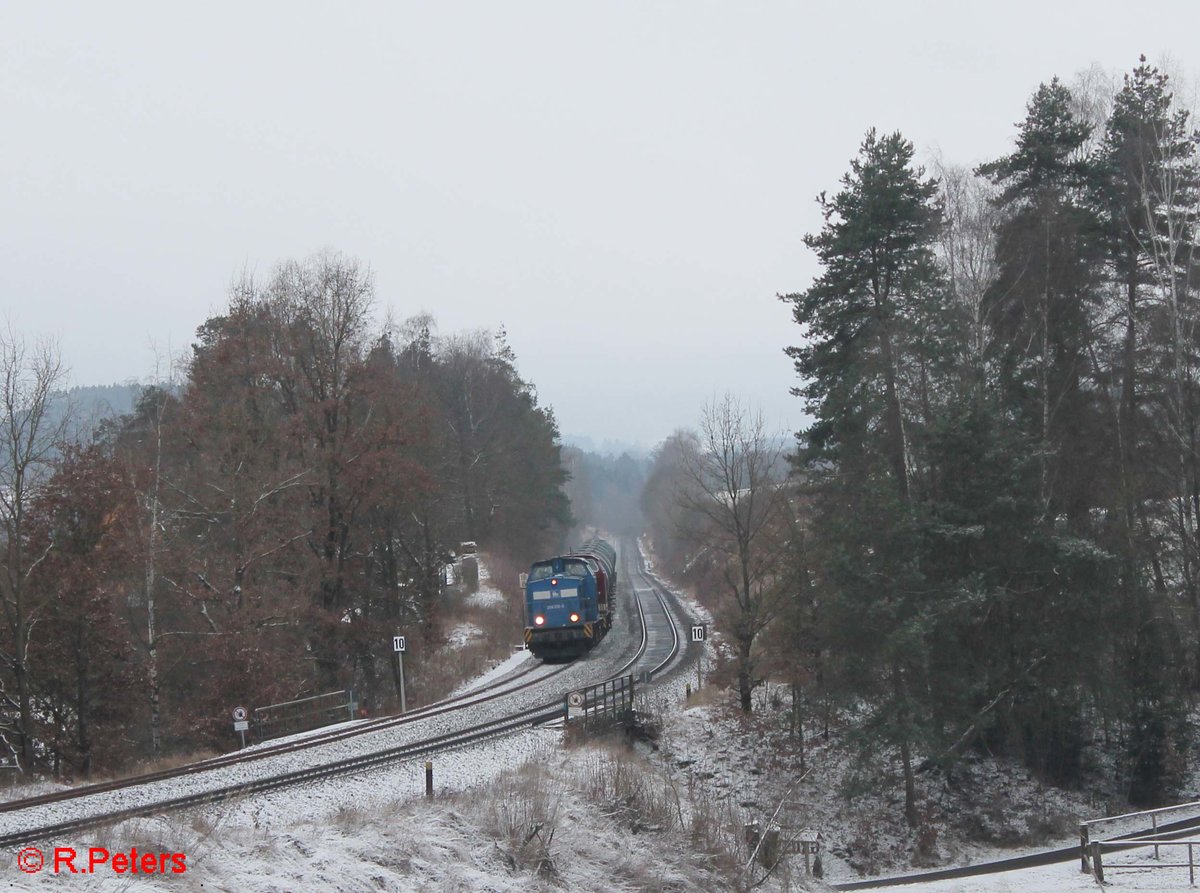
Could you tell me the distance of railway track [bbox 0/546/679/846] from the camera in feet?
44.5

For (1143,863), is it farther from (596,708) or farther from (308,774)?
(308,774)

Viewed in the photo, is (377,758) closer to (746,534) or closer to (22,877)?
(22,877)

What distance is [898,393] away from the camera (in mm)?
24797

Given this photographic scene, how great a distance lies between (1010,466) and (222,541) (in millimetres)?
21996

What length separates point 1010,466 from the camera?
2219 centimetres

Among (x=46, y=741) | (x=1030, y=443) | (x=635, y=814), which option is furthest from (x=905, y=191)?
(x=46, y=741)

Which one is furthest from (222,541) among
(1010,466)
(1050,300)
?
(1050,300)

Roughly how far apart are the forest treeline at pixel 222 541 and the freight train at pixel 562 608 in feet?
14.0

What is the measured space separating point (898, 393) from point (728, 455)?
18.7 ft

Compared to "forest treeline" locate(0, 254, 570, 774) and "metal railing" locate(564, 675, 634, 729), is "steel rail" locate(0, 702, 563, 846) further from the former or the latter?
"forest treeline" locate(0, 254, 570, 774)

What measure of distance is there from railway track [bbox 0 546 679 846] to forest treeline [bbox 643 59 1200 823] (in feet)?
21.0

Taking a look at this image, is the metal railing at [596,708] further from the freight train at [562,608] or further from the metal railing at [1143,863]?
the metal railing at [1143,863]

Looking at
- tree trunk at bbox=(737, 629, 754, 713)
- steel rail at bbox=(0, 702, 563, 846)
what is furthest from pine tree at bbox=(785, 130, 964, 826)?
steel rail at bbox=(0, 702, 563, 846)

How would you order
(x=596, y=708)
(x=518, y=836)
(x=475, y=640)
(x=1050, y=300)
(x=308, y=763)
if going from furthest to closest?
1. (x=475, y=640)
2. (x=1050, y=300)
3. (x=596, y=708)
4. (x=308, y=763)
5. (x=518, y=836)
